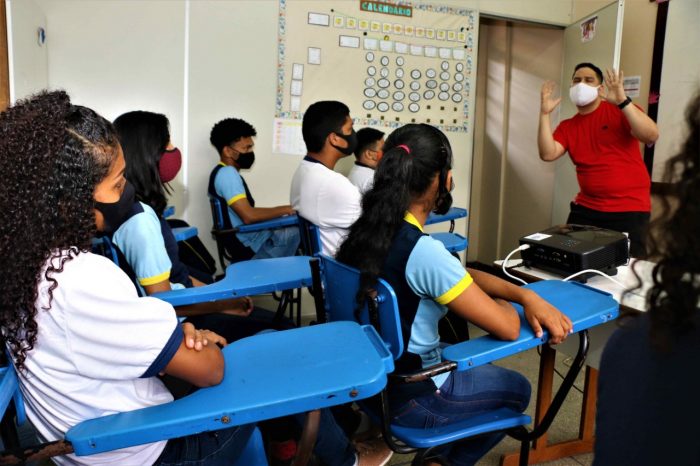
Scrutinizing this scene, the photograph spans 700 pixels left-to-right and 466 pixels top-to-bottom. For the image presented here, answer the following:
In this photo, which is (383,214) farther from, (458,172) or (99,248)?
(458,172)

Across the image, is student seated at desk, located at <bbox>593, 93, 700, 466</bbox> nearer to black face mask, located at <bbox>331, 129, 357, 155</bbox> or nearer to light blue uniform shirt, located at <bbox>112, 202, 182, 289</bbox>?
light blue uniform shirt, located at <bbox>112, 202, 182, 289</bbox>

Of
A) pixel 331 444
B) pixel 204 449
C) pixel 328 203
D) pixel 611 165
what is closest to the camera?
pixel 204 449

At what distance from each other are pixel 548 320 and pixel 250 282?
0.84 m

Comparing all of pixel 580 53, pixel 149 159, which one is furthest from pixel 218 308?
pixel 580 53

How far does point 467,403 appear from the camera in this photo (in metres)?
1.28

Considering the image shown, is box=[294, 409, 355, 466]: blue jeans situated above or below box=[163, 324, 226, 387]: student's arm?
below

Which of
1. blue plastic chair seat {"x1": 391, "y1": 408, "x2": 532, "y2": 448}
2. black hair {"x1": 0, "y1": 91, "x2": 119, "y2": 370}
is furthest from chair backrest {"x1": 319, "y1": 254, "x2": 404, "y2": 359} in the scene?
black hair {"x1": 0, "y1": 91, "x2": 119, "y2": 370}

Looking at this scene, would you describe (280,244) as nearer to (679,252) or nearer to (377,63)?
(377,63)

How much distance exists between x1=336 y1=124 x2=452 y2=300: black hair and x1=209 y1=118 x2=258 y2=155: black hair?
2097 millimetres

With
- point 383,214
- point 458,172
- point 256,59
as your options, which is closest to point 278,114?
point 256,59

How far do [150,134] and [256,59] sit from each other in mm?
1845

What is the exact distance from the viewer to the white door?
11.3ft

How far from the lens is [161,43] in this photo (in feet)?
10.8

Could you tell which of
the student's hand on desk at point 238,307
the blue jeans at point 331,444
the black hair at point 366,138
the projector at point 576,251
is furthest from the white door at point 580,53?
the blue jeans at point 331,444
